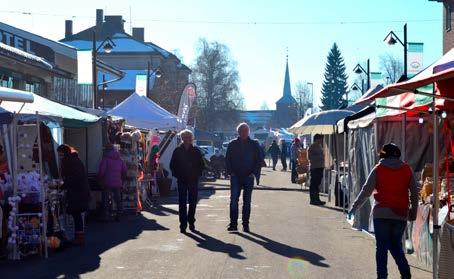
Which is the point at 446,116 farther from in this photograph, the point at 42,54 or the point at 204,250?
the point at 42,54

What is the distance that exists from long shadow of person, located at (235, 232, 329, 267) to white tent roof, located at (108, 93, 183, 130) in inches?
385

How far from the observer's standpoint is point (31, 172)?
1134 centimetres

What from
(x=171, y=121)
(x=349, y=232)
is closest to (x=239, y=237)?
(x=349, y=232)

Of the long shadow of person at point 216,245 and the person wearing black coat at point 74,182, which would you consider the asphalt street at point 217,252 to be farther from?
the person wearing black coat at point 74,182

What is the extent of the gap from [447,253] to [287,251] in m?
4.04

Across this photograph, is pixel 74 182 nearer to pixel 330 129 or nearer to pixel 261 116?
pixel 330 129

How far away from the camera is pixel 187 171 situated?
13562 mm

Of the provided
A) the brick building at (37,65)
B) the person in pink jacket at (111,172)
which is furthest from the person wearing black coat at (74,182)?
the brick building at (37,65)

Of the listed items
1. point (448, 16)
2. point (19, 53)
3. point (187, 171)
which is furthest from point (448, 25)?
point (187, 171)

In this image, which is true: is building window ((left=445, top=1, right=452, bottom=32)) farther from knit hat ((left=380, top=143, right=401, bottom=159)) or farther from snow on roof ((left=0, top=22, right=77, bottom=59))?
knit hat ((left=380, top=143, right=401, bottom=159))

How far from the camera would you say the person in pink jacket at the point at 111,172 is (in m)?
15.5

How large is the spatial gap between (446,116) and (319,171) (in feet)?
33.8

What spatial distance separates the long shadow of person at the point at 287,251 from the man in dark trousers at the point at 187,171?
4.39 ft

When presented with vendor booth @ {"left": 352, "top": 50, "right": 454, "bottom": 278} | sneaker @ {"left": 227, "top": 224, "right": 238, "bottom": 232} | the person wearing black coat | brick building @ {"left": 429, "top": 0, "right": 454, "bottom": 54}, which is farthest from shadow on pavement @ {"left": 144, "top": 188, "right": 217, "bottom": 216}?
brick building @ {"left": 429, "top": 0, "right": 454, "bottom": 54}
